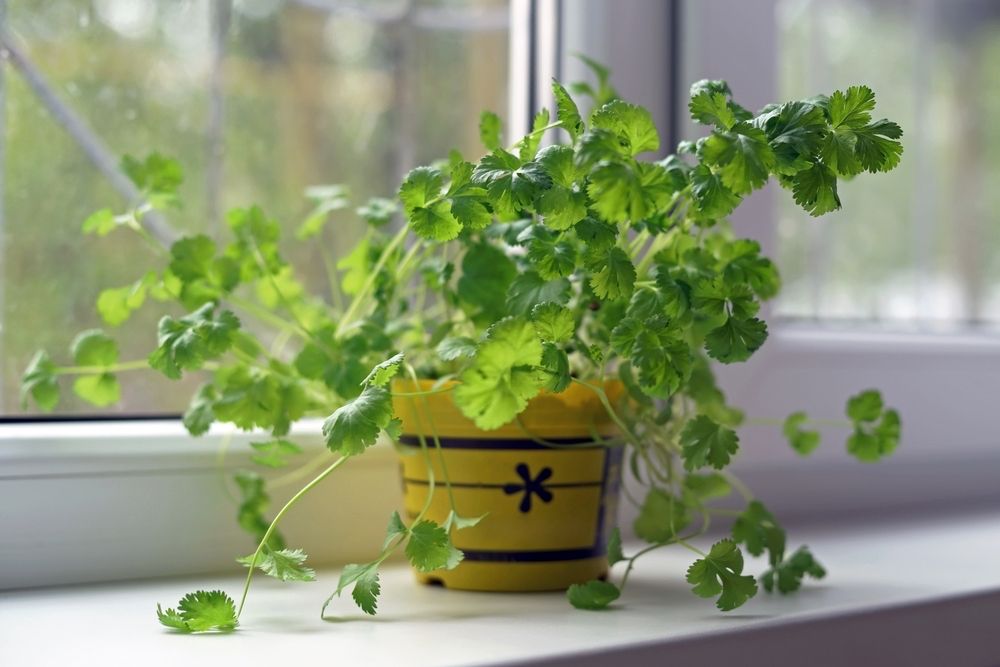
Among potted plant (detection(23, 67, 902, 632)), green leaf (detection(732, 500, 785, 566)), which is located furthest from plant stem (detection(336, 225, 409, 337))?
green leaf (detection(732, 500, 785, 566))

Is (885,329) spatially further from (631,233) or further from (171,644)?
(171,644)

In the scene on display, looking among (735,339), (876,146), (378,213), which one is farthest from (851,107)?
(378,213)

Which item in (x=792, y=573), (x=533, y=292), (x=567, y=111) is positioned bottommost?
(x=792, y=573)

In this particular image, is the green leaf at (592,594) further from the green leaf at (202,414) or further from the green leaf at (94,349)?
the green leaf at (94,349)

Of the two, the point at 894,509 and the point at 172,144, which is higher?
the point at 172,144

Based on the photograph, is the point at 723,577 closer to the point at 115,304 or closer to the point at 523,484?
the point at 523,484

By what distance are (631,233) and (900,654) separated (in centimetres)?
48

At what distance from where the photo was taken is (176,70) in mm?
1012

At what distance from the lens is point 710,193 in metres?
0.60

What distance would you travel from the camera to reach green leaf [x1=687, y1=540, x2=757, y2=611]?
2.15ft

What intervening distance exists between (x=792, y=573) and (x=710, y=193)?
0.32m

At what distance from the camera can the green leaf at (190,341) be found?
2.26ft

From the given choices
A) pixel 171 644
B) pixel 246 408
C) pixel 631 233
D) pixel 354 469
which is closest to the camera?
pixel 171 644

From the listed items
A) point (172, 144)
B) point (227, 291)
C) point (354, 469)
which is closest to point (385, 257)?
point (227, 291)
